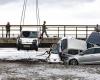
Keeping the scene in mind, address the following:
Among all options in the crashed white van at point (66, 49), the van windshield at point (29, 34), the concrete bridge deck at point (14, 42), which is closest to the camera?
the crashed white van at point (66, 49)

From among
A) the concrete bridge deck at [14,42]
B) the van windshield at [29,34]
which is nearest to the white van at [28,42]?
the van windshield at [29,34]

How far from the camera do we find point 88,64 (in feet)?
108

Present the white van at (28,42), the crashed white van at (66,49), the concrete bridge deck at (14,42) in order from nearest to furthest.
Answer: the crashed white van at (66,49)
the white van at (28,42)
the concrete bridge deck at (14,42)

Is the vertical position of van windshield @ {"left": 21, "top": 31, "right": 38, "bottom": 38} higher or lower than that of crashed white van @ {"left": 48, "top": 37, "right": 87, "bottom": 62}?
higher

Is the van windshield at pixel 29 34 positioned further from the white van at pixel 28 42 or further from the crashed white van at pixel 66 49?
the crashed white van at pixel 66 49

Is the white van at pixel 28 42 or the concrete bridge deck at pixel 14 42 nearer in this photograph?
the white van at pixel 28 42

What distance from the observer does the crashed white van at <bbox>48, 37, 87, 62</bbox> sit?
35297 mm

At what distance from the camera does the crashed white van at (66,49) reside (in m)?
35.3

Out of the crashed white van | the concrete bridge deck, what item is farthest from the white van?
the crashed white van

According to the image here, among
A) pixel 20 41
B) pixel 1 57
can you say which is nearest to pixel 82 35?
pixel 20 41

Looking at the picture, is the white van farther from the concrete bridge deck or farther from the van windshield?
the concrete bridge deck

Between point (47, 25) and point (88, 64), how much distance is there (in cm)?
1299

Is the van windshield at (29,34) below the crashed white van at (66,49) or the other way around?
the other way around

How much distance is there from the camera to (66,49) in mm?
36062
